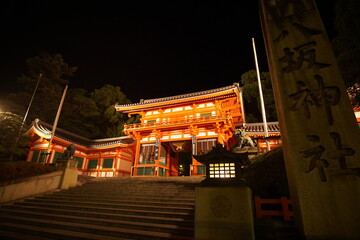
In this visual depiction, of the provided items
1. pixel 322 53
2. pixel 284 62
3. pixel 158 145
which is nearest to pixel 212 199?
pixel 284 62

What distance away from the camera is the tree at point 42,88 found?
20.7m

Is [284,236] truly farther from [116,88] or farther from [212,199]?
[116,88]

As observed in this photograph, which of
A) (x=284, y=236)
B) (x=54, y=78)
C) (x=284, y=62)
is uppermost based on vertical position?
(x=54, y=78)

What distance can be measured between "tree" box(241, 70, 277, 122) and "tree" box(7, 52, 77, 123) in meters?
26.2

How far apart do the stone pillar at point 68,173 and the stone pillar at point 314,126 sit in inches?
435

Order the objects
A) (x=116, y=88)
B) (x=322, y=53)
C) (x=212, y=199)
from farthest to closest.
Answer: (x=116, y=88), (x=212, y=199), (x=322, y=53)

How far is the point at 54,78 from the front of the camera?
961 inches

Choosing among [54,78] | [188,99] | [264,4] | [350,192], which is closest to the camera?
[350,192]

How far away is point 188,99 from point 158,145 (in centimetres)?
536

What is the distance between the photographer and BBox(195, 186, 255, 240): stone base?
393 cm

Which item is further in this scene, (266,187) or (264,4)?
(266,187)

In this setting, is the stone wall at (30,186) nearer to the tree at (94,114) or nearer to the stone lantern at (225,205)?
the stone lantern at (225,205)

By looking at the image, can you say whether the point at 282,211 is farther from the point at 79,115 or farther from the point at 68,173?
the point at 79,115

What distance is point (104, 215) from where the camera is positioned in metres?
6.03
